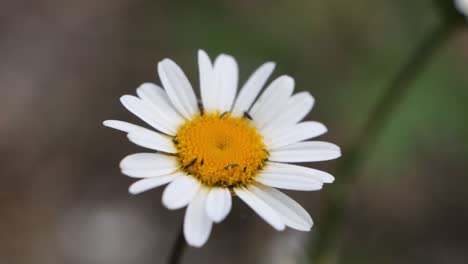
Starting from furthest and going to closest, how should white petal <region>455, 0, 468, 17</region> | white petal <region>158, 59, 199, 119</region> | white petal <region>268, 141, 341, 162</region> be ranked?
white petal <region>455, 0, 468, 17</region>, white petal <region>158, 59, 199, 119</region>, white petal <region>268, 141, 341, 162</region>

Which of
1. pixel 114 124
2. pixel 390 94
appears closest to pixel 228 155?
pixel 114 124

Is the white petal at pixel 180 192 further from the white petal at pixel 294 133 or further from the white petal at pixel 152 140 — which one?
the white petal at pixel 294 133

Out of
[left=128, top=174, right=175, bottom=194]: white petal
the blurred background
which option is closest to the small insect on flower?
[left=128, top=174, right=175, bottom=194]: white petal

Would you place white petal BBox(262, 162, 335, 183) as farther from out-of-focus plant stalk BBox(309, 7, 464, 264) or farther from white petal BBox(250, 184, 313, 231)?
out-of-focus plant stalk BBox(309, 7, 464, 264)

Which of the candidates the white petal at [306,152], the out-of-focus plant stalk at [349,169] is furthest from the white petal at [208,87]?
the out-of-focus plant stalk at [349,169]

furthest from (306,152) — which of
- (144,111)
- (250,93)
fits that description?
(144,111)

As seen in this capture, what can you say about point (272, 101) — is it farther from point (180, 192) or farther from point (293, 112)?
point (180, 192)

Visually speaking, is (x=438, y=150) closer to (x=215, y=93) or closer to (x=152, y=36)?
(x=152, y=36)
